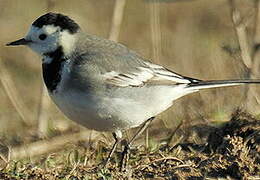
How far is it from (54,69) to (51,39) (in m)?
0.37

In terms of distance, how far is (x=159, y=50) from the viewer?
10391 millimetres

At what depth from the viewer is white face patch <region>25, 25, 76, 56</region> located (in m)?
6.92

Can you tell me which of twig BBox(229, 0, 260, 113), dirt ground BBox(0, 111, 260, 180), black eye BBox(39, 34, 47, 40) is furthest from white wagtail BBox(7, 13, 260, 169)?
twig BBox(229, 0, 260, 113)

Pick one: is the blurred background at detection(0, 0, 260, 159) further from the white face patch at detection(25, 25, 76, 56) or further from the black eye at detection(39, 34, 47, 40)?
the black eye at detection(39, 34, 47, 40)

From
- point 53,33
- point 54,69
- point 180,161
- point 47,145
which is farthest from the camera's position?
point 47,145

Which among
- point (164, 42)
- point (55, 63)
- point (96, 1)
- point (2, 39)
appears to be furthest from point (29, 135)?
point (96, 1)

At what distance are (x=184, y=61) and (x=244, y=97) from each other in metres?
3.28

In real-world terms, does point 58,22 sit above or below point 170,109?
above

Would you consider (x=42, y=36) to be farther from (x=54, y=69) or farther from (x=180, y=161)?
(x=180, y=161)

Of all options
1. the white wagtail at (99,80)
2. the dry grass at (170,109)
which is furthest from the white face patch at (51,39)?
the dry grass at (170,109)

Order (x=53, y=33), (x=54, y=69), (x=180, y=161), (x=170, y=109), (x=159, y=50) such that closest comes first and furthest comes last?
(x=180, y=161) → (x=54, y=69) → (x=53, y=33) → (x=170, y=109) → (x=159, y=50)

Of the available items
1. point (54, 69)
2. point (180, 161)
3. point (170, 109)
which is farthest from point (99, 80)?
point (170, 109)

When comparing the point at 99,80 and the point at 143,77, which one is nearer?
the point at 99,80

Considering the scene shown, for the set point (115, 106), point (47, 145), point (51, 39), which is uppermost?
point (51, 39)
